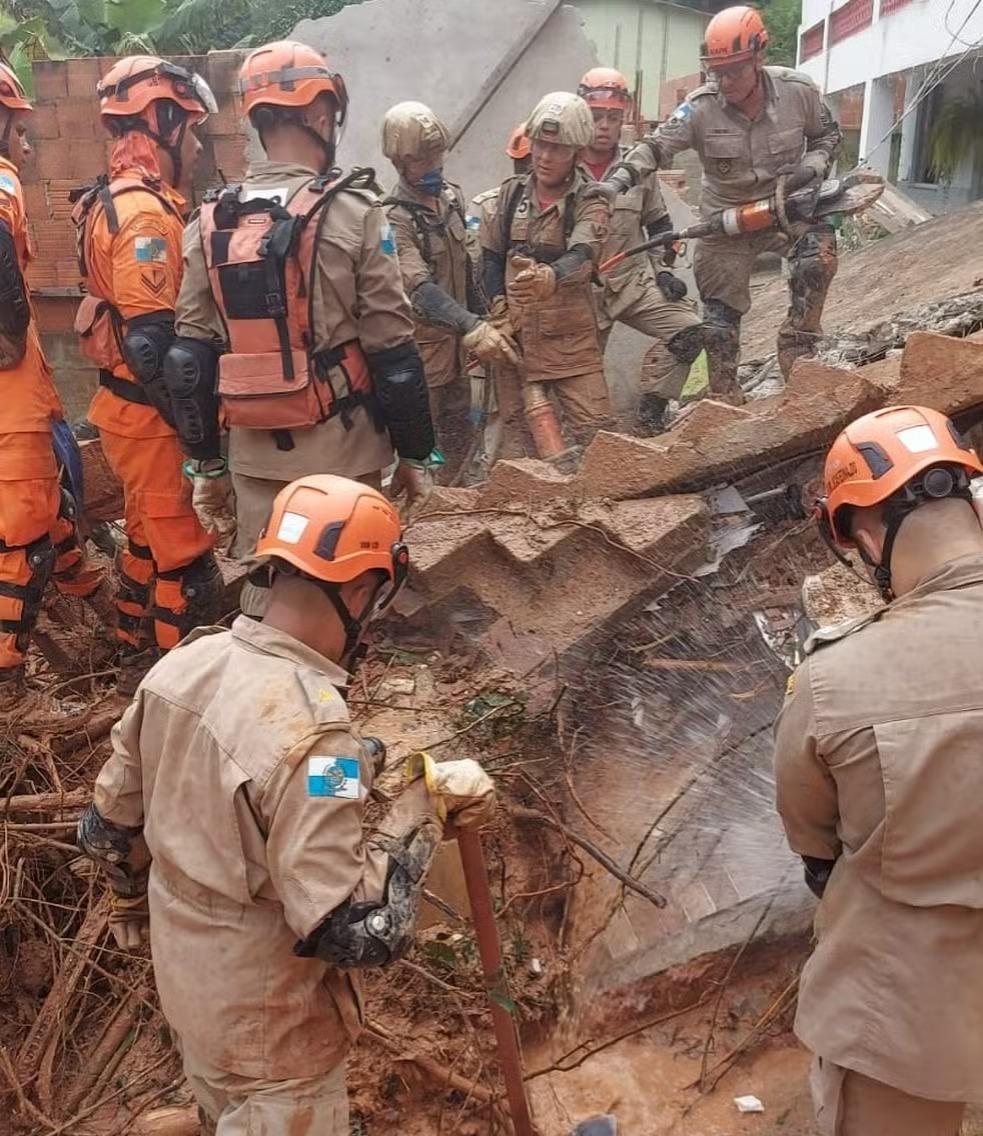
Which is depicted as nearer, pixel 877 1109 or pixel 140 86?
Answer: pixel 877 1109

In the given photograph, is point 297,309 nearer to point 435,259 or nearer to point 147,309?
point 147,309

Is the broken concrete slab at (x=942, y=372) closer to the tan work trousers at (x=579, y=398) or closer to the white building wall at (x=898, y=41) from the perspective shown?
the tan work trousers at (x=579, y=398)

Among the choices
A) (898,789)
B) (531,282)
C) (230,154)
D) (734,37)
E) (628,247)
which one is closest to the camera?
(898,789)

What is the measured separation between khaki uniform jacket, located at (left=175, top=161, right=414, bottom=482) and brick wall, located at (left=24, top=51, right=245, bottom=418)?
13.8ft

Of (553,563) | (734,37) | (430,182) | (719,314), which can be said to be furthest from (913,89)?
(553,563)

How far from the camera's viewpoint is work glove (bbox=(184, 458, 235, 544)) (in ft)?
12.5

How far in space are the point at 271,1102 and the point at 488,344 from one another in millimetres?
3866

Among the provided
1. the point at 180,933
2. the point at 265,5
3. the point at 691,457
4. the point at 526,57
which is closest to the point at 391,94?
the point at 526,57

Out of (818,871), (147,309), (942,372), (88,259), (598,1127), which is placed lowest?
(598,1127)

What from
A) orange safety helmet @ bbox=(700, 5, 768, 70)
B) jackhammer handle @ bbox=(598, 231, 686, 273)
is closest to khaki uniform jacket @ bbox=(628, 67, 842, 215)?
orange safety helmet @ bbox=(700, 5, 768, 70)

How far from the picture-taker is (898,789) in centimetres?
189

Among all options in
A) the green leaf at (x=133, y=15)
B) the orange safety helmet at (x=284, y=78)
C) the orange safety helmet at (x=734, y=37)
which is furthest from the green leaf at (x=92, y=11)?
the orange safety helmet at (x=284, y=78)

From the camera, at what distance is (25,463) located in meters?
3.86

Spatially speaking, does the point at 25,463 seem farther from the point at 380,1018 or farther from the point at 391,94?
the point at 391,94
